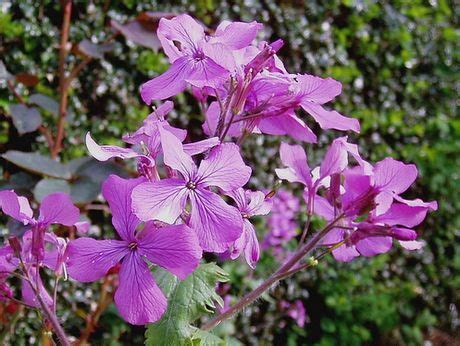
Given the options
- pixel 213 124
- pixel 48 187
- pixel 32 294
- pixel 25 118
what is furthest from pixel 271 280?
pixel 25 118

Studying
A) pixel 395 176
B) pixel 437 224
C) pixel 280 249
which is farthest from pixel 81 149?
pixel 437 224

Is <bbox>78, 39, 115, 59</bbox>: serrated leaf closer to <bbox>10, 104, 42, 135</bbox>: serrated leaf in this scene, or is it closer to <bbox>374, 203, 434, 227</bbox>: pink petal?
<bbox>10, 104, 42, 135</bbox>: serrated leaf

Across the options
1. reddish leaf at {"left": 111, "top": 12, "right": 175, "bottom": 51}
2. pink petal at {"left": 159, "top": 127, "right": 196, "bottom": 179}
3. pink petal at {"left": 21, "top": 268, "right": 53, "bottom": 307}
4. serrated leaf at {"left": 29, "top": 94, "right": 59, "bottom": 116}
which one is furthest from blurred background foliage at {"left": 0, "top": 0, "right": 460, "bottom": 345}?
pink petal at {"left": 159, "top": 127, "right": 196, "bottom": 179}

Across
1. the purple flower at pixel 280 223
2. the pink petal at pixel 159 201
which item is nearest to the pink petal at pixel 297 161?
the pink petal at pixel 159 201

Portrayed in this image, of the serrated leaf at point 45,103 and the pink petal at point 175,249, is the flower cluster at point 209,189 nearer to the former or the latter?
the pink petal at point 175,249

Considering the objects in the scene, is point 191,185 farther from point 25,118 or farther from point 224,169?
point 25,118

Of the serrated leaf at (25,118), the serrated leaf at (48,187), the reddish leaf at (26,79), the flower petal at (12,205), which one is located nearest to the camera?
the flower petal at (12,205)

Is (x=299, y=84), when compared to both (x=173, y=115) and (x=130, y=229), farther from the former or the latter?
(x=173, y=115)
